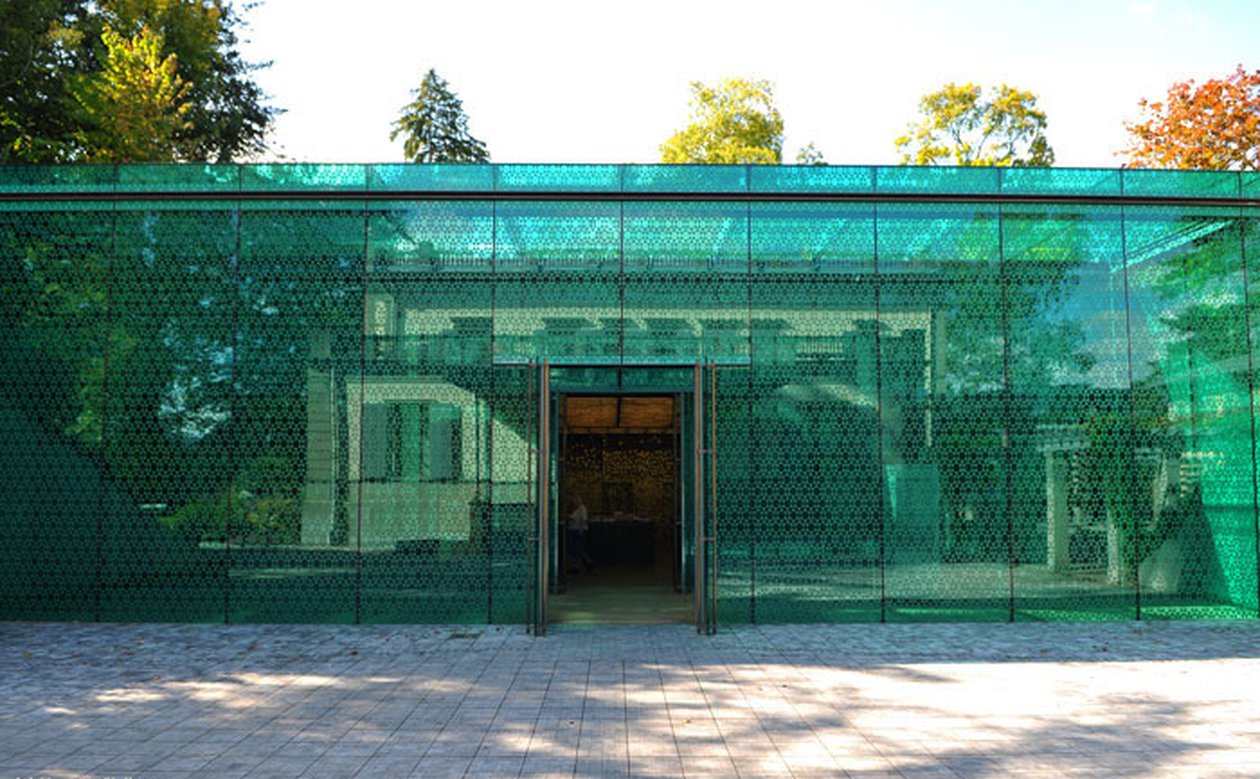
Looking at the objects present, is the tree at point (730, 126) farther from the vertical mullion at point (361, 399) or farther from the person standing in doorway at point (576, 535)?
the vertical mullion at point (361, 399)

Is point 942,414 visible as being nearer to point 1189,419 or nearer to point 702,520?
point 1189,419

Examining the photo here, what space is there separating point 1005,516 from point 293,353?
25.5ft

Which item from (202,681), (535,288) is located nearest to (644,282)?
(535,288)

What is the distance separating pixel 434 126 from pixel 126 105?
1997 cm

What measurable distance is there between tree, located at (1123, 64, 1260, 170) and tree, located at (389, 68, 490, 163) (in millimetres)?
21686

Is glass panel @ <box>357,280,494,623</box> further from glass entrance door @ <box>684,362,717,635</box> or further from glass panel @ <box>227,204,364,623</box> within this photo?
glass entrance door @ <box>684,362,717,635</box>

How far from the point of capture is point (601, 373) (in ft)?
35.7

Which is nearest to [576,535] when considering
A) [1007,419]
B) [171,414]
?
[171,414]

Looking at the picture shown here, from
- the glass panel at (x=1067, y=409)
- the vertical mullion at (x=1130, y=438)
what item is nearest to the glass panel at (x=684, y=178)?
the glass panel at (x=1067, y=409)

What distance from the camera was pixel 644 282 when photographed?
10555 millimetres

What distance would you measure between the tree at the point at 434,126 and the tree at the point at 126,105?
1859cm

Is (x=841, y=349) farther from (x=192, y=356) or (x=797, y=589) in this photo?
(x=192, y=356)

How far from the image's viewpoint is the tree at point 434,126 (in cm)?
3528

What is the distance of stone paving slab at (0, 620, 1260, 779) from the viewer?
5.35 metres
